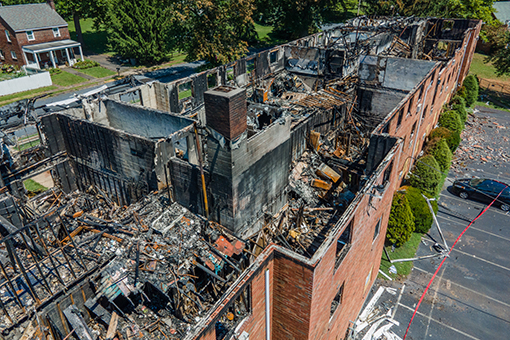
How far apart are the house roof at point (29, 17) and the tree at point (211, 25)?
1043 inches

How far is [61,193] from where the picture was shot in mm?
19125

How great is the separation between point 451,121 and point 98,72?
138 ft

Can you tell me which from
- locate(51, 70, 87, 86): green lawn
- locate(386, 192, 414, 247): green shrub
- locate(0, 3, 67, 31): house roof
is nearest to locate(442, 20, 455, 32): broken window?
locate(386, 192, 414, 247): green shrub

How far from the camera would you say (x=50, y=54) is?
46.8 metres

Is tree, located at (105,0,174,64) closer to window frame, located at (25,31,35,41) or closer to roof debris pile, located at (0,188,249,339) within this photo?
window frame, located at (25,31,35,41)

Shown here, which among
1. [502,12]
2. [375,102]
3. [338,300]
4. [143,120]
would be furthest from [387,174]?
[502,12]

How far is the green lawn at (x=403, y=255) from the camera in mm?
18156

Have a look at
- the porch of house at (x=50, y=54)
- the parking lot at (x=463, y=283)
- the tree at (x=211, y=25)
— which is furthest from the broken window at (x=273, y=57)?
the porch of house at (x=50, y=54)

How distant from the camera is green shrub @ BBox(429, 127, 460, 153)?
1065 inches

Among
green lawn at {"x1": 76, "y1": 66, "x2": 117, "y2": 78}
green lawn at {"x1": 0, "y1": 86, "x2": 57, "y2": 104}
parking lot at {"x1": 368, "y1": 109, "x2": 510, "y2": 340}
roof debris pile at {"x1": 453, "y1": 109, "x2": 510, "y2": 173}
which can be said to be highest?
green lawn at {"x1": 76, "y1": 66, "x2": 117, "y2": 78}

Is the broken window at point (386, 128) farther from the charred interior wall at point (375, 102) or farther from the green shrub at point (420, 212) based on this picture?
the charred interior wall at point (375, 102)

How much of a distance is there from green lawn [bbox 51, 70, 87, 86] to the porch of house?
2.87m

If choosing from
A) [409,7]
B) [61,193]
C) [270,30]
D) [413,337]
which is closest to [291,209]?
[413,337]

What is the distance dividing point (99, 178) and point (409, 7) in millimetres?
46794
